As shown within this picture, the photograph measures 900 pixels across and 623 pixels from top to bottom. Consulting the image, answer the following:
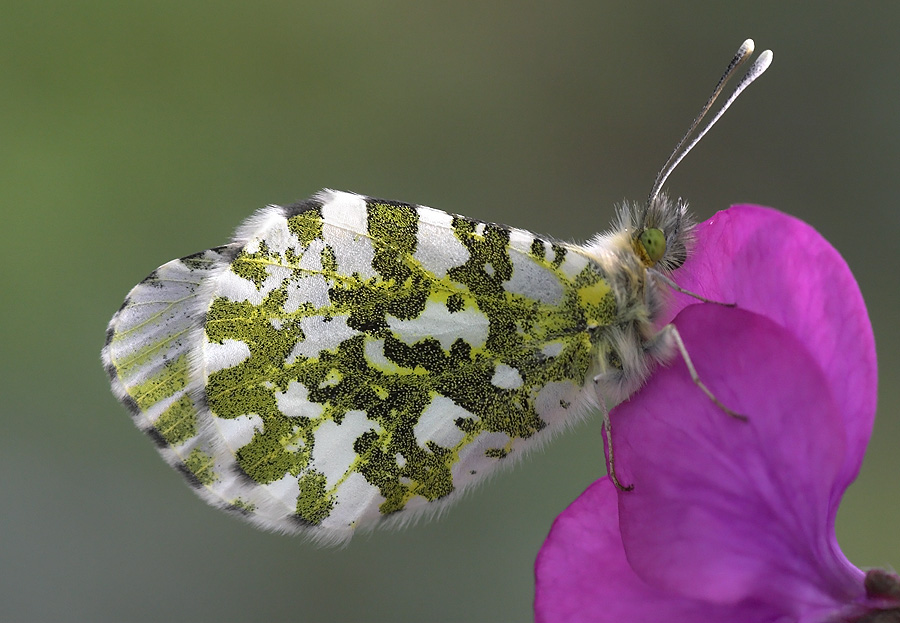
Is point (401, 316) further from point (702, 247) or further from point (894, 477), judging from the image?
point (894, 477)

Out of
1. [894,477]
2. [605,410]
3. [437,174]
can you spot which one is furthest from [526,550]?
[605,410]

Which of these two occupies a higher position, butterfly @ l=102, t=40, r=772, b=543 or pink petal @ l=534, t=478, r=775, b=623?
butterfly @ l=102, t=40, r=772, b=543

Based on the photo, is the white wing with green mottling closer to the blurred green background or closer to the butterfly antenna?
the butterfly antenna

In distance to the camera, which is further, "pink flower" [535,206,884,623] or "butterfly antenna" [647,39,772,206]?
"butterfly antenna" [647,39,772,206]

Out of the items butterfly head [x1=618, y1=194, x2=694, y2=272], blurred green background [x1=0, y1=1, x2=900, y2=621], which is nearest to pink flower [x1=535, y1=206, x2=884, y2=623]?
butterfly head [x1=618, y1=194, x2=694, y2=272]

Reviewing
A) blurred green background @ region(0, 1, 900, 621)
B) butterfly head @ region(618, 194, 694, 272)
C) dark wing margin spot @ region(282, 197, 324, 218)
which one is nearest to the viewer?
butterfly head @ region(618, 194, 694, 272)

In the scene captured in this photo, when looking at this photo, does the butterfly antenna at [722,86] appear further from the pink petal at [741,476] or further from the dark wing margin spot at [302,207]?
the dark wing margin spot at [302,207]
